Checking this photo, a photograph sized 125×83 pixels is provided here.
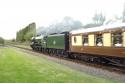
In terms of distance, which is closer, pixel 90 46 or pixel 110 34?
pixel 110 34

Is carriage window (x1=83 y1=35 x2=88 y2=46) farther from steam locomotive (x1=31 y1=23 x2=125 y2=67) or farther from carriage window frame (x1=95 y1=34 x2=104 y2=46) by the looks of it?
carriage window frame (x1=95 y1=34 x2=104 y2=46)

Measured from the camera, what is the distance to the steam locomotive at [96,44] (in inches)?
825

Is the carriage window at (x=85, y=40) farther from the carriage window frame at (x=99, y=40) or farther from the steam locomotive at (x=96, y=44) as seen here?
the carriage window frame at (x=99, y=40)

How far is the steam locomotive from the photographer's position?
21.0m

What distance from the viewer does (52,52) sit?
43.0 m

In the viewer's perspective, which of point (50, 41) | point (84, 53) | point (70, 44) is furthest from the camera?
point (50, 41)

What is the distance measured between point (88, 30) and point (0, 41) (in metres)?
97.4

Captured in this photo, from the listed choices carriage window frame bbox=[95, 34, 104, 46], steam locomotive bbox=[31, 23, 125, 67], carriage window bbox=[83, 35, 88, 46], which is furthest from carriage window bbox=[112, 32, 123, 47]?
carriage window bbox=[83, 35, 88, 46]

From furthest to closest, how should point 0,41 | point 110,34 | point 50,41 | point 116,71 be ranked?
point 0,41, point 50,41, point 110,34, point 116,71

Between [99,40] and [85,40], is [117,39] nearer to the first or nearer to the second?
[99,40]

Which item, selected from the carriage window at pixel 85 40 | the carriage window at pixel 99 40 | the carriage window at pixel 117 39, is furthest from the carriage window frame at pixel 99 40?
the carriage window at pixel 85 40

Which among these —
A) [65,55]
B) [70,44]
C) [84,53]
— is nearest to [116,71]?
[84,53]

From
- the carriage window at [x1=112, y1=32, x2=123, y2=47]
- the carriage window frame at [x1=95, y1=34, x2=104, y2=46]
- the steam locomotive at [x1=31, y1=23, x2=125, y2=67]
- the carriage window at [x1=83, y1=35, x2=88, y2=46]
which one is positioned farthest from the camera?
the carriage window at [x1=83, y1=35, x2=88, y2=46]

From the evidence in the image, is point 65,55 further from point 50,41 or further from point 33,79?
point 33,79
